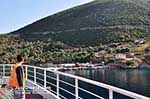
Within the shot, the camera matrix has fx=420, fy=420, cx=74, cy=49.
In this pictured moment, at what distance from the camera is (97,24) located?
121 meters

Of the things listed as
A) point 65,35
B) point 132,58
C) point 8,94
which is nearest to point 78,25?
Result: point 65,35

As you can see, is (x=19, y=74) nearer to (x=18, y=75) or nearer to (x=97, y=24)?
(x=18, y=75)

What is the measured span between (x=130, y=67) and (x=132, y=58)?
2.65 m

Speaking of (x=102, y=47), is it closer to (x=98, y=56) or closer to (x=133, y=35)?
(x=98, y=56)

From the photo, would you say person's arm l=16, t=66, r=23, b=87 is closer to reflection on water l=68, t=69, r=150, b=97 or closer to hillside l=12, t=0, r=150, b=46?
reflection on water l=68, t=69, r=150, b=97

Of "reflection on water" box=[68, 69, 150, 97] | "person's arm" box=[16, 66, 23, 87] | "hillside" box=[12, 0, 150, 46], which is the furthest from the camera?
"hillside" box=[12, 0, 150, 46]

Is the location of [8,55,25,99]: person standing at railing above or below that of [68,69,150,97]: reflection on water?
above

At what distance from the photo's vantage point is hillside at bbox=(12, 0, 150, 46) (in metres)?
113

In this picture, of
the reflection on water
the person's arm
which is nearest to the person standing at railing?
the person's arm

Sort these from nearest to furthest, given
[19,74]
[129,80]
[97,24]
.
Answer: [19,74]
[129,80]
[97,24]

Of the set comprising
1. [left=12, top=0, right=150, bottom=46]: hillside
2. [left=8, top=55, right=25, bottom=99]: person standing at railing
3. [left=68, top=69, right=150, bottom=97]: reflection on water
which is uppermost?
[left=12, top=0, right=150, bottom=46]: hillside

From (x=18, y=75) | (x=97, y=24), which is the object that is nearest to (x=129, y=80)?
(x=97, y=24)

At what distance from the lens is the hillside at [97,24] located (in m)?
113

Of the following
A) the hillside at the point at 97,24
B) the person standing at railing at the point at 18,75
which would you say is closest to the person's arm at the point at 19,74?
the person standing at railing at the point at 18,75
